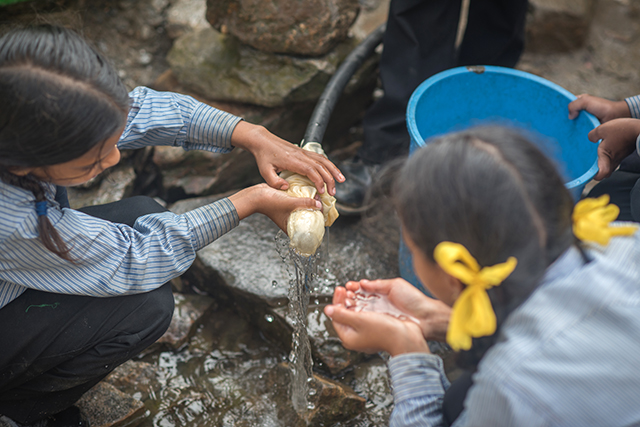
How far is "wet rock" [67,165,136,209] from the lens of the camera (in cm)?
239

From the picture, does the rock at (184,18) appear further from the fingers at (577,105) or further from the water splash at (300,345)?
the fingers at (577,105)

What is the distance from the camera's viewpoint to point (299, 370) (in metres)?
1.91

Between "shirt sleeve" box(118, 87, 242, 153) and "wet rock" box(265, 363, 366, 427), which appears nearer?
"shirt sleeve" box(118, 87, 242, 153)

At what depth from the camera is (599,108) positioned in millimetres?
1909

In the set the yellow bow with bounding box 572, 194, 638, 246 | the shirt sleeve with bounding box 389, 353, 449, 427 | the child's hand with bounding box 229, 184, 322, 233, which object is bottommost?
the shirt sleeve with bounding box 389, 353, 449, 427

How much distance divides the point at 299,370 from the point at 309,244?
64 centimetres

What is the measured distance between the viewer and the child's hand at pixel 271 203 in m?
1.59

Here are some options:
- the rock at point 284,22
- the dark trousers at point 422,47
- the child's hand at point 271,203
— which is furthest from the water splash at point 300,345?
the rock at point 284,22

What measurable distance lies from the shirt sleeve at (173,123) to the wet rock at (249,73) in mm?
747

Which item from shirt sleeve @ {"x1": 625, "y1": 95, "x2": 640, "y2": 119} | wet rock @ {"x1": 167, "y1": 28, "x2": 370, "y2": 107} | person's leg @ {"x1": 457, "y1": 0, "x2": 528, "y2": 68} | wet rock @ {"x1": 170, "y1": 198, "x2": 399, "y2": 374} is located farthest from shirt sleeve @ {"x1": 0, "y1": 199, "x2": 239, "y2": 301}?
person's leg @ {"x1": 457, "y1": 0, "x2": 528, "y2": 68}

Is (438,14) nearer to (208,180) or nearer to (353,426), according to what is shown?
(208,180)

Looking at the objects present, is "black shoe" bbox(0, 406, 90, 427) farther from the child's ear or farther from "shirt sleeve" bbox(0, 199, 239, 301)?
the child's ear

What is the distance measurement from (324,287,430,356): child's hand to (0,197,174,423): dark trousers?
628 millimetres

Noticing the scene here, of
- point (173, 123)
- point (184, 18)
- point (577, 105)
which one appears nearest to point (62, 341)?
point (173, 123)
